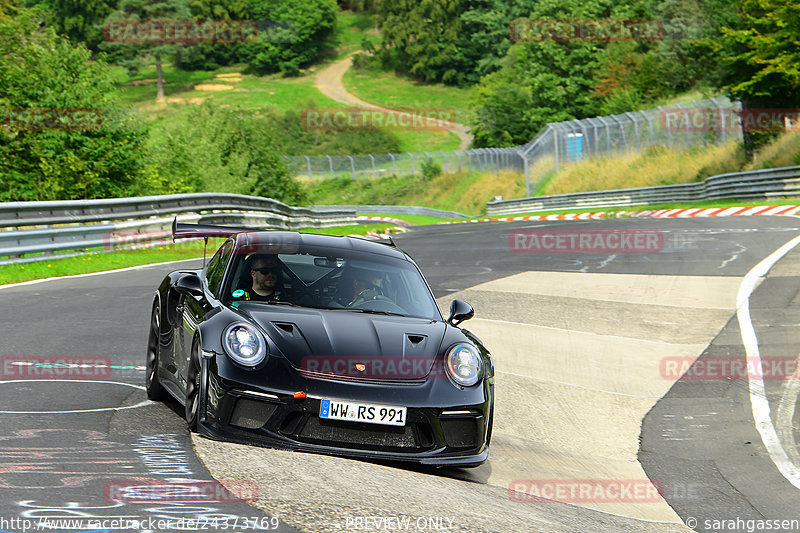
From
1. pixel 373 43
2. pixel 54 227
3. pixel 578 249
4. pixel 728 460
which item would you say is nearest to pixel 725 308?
pixel 728 460

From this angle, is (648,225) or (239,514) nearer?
(239,514)

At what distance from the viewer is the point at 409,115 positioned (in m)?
120

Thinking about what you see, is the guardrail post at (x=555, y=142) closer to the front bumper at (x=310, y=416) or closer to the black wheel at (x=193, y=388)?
the black wheel at (x=193, y=388)

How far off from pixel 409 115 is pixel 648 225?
315ft

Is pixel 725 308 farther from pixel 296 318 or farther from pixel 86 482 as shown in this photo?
pixel 86 482

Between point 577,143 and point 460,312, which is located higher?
point 460,312

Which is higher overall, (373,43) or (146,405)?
(146,405)

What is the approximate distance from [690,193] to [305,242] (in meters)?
35.5

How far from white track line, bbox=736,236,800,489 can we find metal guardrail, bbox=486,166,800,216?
19.1 metres

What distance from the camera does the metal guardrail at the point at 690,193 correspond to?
111ft
